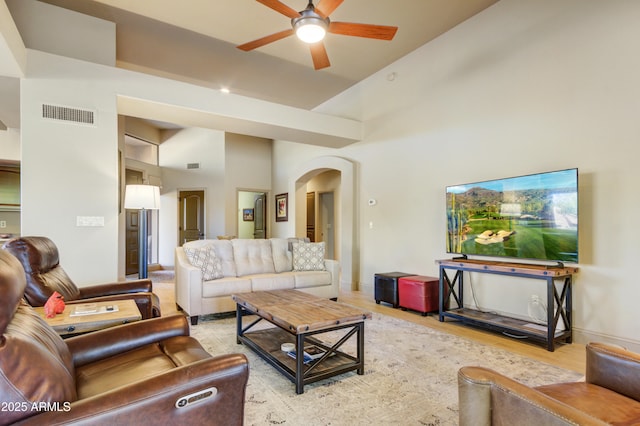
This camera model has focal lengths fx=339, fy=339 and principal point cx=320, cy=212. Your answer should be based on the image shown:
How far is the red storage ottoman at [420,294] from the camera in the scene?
432cm

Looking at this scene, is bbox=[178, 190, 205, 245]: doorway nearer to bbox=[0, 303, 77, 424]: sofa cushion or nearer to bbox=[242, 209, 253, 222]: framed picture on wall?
bbox=[242, 209, 253, 222]: framed picture on wall

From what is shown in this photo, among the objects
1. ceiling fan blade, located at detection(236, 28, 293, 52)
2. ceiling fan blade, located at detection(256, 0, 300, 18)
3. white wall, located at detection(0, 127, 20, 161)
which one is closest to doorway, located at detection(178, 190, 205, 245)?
white wall, located at detection(0, 127, 20, 161)

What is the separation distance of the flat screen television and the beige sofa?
1.89 metres

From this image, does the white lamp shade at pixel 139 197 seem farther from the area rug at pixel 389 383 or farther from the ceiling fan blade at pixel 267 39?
the ceiling fan blade at pixel 267 39

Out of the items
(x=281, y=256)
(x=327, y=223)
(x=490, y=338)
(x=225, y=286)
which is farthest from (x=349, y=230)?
(x=327, y=223)

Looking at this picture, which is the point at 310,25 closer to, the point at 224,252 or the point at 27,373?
the point at 27,373

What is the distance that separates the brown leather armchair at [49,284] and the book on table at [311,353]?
4.20 ft

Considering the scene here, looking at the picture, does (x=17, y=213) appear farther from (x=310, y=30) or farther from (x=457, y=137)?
(x=457, y=137)

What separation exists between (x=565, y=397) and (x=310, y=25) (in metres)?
Result: 2.90

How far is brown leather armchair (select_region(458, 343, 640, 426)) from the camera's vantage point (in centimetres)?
105

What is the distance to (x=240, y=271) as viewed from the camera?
461 centimetres

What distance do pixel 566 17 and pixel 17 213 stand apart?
8.78 m

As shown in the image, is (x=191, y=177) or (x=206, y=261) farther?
(x=191, y=177)

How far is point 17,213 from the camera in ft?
20.5
